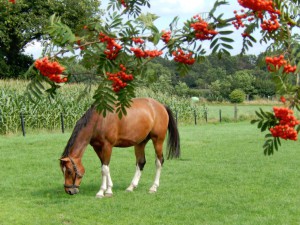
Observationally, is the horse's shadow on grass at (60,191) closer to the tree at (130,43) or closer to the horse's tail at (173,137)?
the horse's tail at (173,137)

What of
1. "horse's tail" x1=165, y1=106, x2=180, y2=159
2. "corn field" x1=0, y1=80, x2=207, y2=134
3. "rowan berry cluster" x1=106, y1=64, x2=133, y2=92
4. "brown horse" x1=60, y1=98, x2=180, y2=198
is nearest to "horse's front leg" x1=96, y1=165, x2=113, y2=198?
"brown horse" x1=60, y1=98, x2=180, y2=198

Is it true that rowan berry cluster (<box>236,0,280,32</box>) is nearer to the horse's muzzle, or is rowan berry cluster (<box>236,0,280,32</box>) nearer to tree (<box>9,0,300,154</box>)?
tree (<box>9,0,300,154</box>)

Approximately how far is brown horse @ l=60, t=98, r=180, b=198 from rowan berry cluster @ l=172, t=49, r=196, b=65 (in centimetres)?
430

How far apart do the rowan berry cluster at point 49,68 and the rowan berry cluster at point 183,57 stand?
0.63 metres

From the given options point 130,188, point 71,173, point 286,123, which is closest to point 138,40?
point 286,123

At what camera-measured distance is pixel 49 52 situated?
2361 mm

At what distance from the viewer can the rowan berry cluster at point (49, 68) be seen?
2.29m

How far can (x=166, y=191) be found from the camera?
7.87 m

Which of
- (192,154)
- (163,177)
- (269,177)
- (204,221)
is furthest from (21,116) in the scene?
(204,221)

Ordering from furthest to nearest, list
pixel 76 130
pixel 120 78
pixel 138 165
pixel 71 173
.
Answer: pixel 138 165, pixel 76 130, pixel 71 173, pixel 120 78

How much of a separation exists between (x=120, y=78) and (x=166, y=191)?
5629 millimetres

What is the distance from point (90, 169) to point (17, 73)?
18511 millimetres

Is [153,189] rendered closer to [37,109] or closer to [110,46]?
[110,46]

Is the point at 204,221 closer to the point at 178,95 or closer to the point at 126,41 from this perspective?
the point at 126,41
